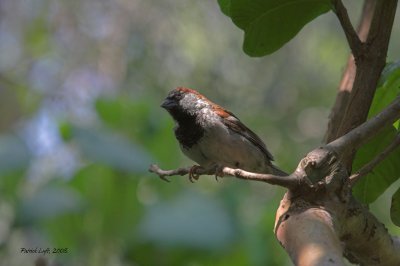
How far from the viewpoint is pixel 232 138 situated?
135 inches

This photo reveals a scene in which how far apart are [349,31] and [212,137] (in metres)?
1.65

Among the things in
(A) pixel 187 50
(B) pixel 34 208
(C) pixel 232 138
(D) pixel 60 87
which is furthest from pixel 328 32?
(B) pixel 34 208

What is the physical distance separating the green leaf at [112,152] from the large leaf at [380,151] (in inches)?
35.1

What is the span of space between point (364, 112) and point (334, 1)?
0.32 m

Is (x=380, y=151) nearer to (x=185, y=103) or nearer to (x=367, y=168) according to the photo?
(x=367, y=168)

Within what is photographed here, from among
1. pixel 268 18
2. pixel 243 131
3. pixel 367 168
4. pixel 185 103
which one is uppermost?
pixel 185 103

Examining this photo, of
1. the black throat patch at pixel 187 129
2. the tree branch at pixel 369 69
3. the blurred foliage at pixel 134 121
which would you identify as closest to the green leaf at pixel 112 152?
the blurred foliage at pixel 134 121

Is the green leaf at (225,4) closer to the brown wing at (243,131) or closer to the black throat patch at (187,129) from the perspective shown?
the black throat patch at (187,129)

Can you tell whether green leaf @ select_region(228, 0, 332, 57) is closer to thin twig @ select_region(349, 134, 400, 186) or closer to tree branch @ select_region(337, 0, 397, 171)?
tree branch @ select_region(337, 0, 397, 171)

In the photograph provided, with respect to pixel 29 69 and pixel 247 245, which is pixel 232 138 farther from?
pixel 29 69

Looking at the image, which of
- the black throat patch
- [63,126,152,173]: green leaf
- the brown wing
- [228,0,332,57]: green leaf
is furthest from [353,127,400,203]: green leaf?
the brown wing

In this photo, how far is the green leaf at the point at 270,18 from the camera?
6.29 feet

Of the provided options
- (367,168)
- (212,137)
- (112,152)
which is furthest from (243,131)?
(367,168)

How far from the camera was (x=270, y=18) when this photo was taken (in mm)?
1992
